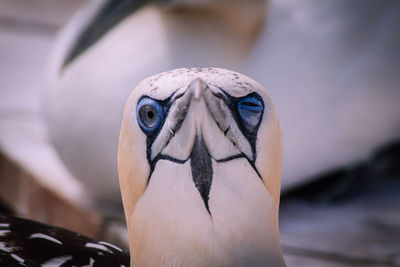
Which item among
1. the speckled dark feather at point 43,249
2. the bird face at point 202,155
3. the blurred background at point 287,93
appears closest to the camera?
the bird face at point 202,155

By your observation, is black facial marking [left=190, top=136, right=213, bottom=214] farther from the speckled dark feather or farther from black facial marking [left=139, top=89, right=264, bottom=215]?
the speckled dark feather

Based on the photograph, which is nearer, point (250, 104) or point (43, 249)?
point (250, 104)

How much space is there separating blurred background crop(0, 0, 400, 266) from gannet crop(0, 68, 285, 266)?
2.03ft

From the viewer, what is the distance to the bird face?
26.3 inches

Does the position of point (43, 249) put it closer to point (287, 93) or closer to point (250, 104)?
point (250, 104)

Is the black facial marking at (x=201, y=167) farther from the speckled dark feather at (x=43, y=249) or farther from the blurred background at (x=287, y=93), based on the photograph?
the blurred background at (x=287, y=93)

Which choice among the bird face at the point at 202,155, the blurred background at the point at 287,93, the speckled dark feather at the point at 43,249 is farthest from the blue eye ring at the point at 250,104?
the blurred background at the point at 287,93

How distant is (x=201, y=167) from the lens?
2.20ft

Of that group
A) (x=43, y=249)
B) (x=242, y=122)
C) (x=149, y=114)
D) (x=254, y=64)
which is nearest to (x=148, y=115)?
(x=149, y=114)

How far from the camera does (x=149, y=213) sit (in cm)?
70

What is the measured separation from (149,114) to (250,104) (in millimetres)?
110

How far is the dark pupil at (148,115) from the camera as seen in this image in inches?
27.5

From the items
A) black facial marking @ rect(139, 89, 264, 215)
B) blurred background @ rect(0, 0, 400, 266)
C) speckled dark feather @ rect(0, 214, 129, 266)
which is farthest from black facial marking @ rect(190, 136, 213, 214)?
blurred background @ rect(0, 0, 400, 266)

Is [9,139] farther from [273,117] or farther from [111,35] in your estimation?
[273,117]
